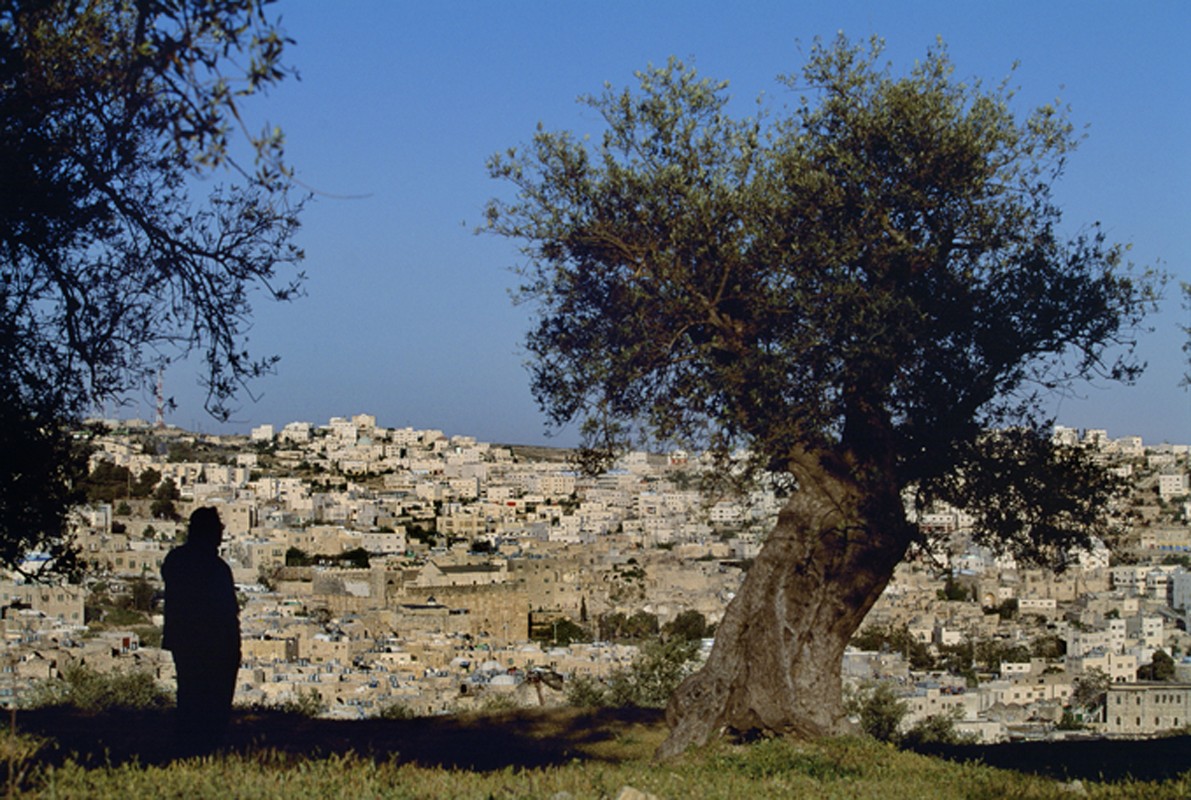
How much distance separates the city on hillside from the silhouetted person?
5.50 ft

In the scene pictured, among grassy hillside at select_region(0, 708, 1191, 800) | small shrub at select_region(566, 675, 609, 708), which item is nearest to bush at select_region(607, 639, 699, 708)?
small shrub at select_region(566, 675, 609, 708)

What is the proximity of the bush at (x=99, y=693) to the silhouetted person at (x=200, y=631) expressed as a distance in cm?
579

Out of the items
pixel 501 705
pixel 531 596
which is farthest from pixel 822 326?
pixel 531 596

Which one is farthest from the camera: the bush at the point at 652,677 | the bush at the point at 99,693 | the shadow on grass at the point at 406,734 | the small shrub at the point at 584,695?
the bush at the point at 652,677

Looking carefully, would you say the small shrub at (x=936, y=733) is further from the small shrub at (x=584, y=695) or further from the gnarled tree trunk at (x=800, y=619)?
the gnarled tree trunk at (x=800, y=619)

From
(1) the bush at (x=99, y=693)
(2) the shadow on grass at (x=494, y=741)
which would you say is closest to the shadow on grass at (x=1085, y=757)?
(2) the shadow on grass at (x=494, y=741)

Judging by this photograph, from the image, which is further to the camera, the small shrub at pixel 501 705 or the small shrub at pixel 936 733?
the small shrub at pixel 501 705

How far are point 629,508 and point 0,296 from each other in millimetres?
111202

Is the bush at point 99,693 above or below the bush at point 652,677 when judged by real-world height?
below

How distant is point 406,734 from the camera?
12.3 metres

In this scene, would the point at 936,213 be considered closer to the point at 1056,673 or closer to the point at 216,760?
the point at 216,760

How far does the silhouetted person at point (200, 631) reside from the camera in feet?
27.3

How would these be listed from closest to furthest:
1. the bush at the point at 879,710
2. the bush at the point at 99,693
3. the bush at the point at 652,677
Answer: the bush at the point at 99,693 < the bush at the point at 879,710 < the bush at the point at 652,677

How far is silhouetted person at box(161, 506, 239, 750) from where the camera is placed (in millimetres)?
8328
